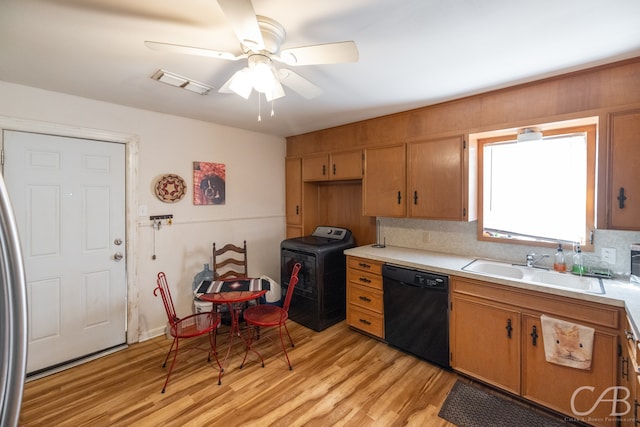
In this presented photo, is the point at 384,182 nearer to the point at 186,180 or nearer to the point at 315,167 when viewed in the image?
the point at 315,167

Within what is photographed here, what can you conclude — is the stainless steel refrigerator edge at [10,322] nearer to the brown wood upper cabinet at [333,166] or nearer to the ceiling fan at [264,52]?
the ceiling fan at [264,52]

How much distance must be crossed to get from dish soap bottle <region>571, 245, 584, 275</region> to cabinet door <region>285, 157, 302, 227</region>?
115 inches

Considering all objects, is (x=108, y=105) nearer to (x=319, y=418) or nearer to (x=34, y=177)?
(x=34, y=177)

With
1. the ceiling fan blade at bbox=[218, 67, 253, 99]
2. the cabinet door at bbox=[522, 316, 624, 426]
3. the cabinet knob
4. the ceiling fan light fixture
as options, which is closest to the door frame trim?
the ceiling fan blade at bbox=[218, 67, 253, 99]

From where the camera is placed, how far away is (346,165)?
3.43 m

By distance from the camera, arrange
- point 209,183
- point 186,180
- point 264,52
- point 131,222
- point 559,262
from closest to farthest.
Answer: point 264,52 < point 559,262 < point 131,222 < point 186,180 < point 209,183

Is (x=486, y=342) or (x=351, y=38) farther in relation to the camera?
(x=486, y=342)

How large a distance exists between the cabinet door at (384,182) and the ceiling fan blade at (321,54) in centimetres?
166

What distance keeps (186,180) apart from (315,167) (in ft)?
5.17

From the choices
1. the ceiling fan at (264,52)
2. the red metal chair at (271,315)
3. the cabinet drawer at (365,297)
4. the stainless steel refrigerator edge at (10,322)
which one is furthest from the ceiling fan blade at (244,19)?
the cabinet drawer at (365,297)

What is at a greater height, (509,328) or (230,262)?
(230,262)

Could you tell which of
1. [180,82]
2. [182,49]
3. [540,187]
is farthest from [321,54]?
[540,187]

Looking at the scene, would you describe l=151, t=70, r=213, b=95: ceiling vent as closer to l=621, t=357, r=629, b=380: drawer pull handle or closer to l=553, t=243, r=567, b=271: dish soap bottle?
l=553, t=243, r=567, b=271: dish soap bottle

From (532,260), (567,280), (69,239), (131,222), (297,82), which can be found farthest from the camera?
(131,222)
